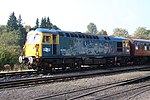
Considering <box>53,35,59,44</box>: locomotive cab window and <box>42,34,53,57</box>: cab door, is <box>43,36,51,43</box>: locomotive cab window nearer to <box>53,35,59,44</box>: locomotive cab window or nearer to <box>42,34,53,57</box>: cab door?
<box>42,34,53,57</box>: cab door

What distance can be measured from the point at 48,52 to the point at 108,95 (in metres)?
10.00

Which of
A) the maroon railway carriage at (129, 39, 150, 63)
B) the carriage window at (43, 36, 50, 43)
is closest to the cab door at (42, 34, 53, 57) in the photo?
the carriage window at (43, 36, 50, 43)

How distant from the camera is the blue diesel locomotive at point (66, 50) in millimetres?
20203

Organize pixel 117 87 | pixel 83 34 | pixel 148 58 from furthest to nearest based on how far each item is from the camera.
Answer: pixel 148 58 → pixel 83 34 → pixel 117 87

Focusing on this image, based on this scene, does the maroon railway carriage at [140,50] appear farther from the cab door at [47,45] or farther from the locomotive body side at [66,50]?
the cab door at [47,45]

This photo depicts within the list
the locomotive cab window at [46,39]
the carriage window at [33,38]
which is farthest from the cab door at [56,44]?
the carriage window at [33,38]

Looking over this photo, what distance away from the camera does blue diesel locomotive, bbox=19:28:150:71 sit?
20.2 meters

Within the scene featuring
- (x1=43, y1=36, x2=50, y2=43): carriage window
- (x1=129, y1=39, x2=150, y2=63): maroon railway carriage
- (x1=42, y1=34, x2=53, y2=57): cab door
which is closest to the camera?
(x1=42, y1=34, x2=53, y2=57): cab door

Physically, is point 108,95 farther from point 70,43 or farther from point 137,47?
point 137,47

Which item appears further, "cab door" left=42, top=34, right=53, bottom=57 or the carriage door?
the carriage door

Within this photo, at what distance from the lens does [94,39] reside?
1010 inches

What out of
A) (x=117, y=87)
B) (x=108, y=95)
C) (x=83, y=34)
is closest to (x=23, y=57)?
(x=83, y=34)

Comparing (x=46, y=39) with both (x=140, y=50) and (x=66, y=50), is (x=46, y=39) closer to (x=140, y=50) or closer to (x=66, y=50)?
(x=66, y=50)

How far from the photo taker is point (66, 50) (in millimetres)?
22219
